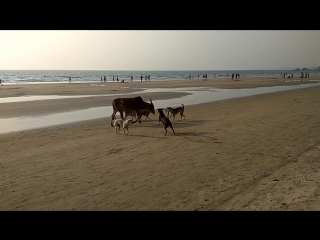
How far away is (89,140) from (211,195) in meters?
6.01

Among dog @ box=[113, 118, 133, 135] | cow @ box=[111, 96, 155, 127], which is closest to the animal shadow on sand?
dog @ box=[113, 118, 133, 135]

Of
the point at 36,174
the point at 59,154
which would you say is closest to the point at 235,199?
the point at 36,174

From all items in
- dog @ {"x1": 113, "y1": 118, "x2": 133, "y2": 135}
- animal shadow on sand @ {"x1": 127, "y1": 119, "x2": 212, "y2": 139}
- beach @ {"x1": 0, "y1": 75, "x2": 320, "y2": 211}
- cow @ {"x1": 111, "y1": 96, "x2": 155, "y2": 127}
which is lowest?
beach @ {"x1": 0, "y1": 75, "x2": 320, "y2": 211}

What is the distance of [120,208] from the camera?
4902mm

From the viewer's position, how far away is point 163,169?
688 cm

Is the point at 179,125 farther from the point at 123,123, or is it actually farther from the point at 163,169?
the point at 163,169

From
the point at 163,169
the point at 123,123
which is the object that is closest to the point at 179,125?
the point at 123,123

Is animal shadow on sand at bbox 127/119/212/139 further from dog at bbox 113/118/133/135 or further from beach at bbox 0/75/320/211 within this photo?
dog at bbox 113/118/133/135

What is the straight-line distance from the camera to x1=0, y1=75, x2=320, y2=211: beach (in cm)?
512

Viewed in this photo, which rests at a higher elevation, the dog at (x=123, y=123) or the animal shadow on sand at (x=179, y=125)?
the dog at (x=123, y=123)

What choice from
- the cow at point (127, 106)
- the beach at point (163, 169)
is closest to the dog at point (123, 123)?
the beach at point (163, 169)

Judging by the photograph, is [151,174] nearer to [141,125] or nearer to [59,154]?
[59,154]

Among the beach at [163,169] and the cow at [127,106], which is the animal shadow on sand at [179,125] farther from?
the cow at [127,106]

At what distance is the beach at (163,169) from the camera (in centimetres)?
512
